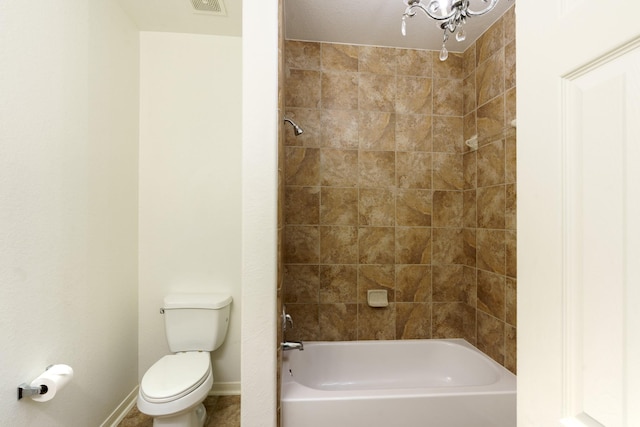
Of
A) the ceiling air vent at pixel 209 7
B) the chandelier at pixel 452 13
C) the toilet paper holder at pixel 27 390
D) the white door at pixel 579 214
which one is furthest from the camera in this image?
the ceiling air vent at pixel 209 7

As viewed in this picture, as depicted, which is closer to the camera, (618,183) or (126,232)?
(618,183)

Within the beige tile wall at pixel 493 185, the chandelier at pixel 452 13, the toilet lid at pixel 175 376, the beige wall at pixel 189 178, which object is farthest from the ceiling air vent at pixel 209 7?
the toilet lid at pixel 175 376

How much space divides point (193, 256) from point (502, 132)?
2247 mm

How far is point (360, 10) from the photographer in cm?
173

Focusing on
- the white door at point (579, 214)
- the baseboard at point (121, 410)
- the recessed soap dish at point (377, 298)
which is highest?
the white door at point (579, 214)

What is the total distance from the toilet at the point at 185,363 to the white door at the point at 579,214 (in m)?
1.56

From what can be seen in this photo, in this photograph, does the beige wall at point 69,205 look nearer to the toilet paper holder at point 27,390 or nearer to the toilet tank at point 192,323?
the toilet paper holder at point 27,390

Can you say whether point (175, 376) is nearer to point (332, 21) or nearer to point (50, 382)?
point (50, 382)

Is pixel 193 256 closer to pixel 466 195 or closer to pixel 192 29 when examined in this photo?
pixel 192 29

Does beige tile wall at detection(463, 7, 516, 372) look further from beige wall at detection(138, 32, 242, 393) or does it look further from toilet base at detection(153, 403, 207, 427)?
toilet base at detection(153, 403, 207, 427)

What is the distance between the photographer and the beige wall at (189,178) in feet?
6.79

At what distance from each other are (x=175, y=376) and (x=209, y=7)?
2255 mm

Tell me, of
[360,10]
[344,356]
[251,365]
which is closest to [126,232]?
[251,365]

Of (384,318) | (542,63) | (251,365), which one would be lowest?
(384,318)
